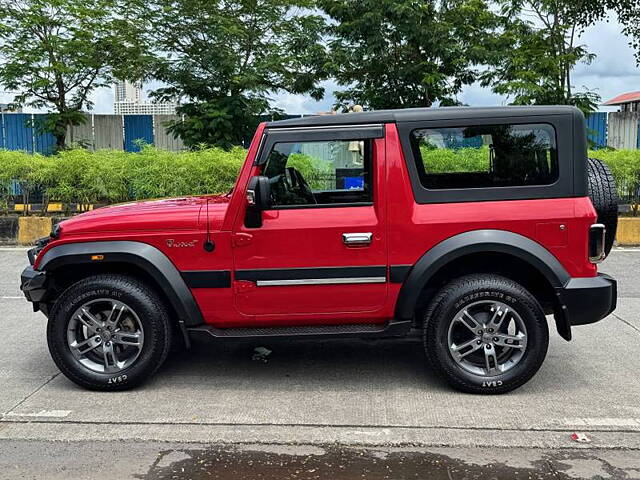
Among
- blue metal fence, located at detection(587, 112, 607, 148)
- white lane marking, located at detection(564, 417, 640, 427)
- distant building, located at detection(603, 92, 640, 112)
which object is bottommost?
white lane marking, located at detection(564, 417, 640, 427)

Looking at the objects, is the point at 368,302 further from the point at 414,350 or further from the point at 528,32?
the point at 528,32

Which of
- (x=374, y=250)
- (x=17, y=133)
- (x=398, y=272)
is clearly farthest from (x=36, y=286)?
(x=17, y=133)

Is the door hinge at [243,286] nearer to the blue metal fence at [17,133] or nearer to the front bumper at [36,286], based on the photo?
the front bumper at [36,286]

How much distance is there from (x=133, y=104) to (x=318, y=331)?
56.6ft

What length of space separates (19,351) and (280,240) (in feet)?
9.30

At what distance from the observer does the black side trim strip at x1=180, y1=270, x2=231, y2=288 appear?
4.70 meters

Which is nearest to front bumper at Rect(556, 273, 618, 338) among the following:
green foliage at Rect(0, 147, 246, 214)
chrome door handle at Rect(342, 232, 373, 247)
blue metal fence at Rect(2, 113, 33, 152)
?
chrome door handle at Rect(342, 232, 373, 247)

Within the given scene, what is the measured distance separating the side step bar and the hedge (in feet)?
22.9

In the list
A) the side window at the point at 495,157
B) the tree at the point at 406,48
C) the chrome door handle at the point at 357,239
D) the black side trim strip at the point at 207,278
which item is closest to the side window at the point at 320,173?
the chrome door handle at the point at 357,239

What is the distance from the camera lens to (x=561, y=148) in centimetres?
459

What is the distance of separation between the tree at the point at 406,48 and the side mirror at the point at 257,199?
12.7m

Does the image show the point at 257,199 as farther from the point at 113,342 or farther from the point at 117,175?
the point at 117,175

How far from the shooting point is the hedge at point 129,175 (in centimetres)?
1157

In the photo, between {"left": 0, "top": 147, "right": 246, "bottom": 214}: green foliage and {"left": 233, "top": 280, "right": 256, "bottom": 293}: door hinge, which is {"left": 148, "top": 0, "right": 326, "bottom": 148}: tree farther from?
{"left": 233, "top": 280, "right": 256, "bottom": 293}: door hinge
